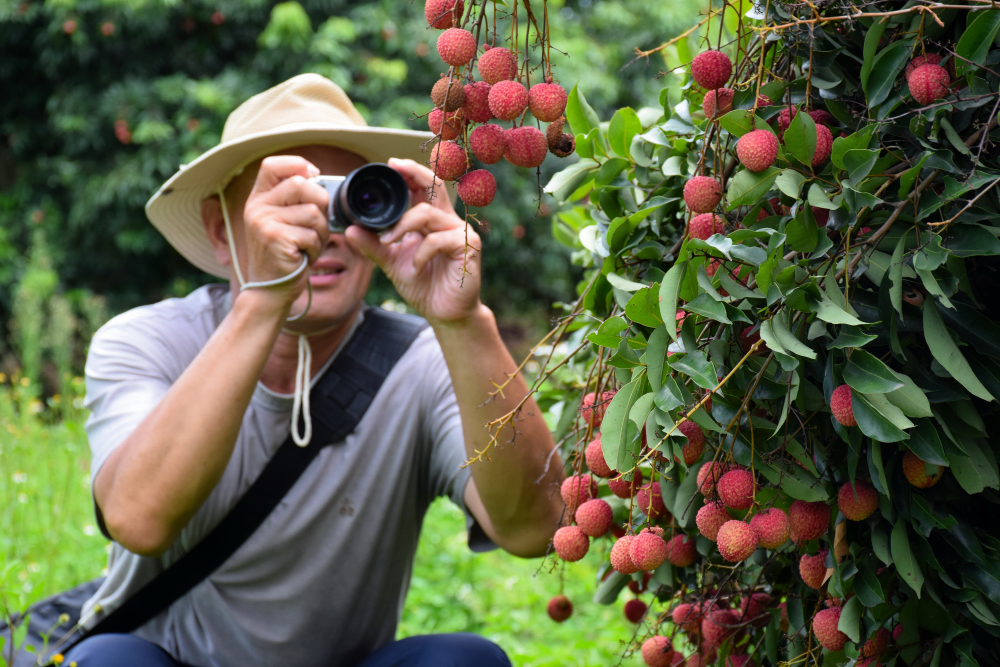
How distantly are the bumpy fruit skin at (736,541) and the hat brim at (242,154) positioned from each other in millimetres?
774

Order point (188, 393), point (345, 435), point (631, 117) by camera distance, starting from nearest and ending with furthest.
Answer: point (631, 117), point (188, 393), point (345, 435)

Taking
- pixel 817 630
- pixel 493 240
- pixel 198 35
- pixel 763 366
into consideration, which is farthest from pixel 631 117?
Answer: pixel 198 35

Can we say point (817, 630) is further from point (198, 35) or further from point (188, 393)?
point (198, 35)

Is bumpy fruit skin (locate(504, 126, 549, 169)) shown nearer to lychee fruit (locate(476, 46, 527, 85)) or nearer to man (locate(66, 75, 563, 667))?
lychee fruit (locate(476, 46, 527, 85))

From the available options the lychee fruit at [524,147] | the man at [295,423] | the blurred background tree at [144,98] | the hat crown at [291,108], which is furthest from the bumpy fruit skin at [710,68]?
the blurred background tree at [144,98]

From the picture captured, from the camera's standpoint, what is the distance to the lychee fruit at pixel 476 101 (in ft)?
1.94

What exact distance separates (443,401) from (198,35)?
4853 mm

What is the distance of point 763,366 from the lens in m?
0.52

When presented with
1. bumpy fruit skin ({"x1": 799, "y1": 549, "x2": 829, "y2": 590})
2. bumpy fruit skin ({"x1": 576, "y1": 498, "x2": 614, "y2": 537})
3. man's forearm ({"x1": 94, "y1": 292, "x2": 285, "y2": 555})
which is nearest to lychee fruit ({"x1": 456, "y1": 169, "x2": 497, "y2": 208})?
bumpy fruit skin ({"x1": 576, "y1": 498, "x2": 614, "y2": 537})

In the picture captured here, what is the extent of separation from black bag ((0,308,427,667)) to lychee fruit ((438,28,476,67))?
2.56 feet

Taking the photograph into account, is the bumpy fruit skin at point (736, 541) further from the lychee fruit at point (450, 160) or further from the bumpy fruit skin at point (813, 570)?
the lychee fruit at point (450, 160)

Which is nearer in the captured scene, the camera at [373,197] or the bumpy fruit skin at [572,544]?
the bumpy fruit skin at [572,544]

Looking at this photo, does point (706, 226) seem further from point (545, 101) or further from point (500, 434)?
point (500, 434)

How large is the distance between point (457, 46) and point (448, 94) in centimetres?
3
